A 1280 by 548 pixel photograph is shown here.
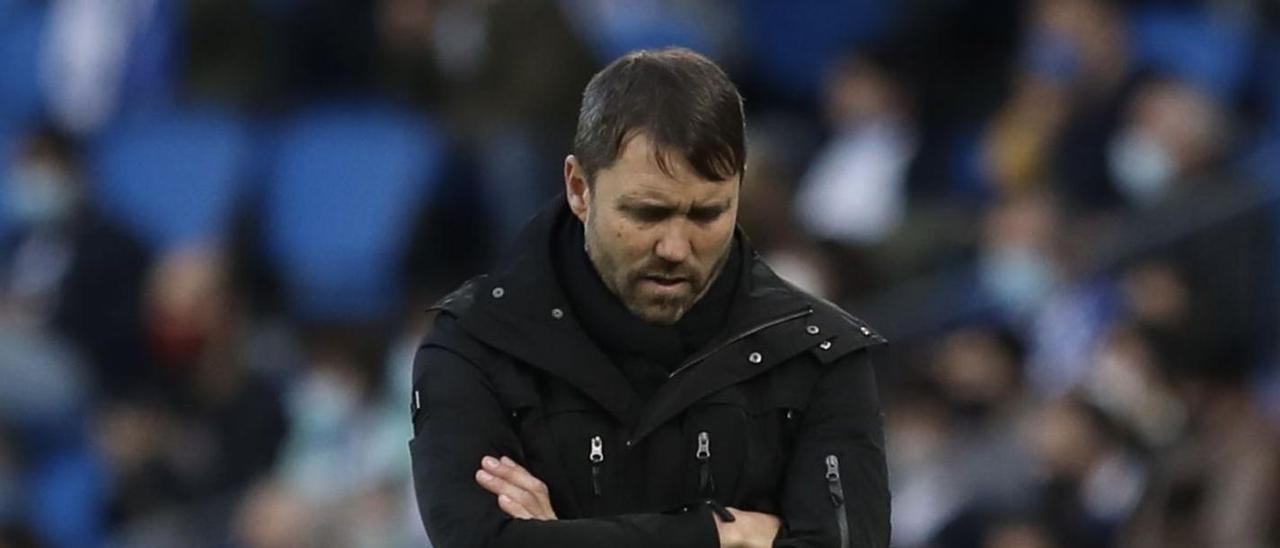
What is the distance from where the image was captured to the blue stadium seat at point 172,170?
505 inches

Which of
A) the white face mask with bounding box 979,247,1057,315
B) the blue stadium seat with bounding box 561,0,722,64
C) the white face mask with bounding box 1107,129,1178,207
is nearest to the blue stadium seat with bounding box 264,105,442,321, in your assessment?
the blue stadium seat with bounding box 561,0,722,64

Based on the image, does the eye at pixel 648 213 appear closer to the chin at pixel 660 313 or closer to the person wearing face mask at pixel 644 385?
the person wearing face mask at pixel 644 385

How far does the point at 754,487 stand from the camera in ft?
13.8

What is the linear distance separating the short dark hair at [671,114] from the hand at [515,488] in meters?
0.44

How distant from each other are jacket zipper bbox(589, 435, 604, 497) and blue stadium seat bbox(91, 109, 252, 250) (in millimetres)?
8639

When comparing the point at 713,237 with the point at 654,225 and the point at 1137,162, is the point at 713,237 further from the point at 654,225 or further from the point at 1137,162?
the point at 1137,162

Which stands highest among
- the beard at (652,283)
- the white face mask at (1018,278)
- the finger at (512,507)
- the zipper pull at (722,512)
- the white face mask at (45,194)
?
the white face mask at (45,194)

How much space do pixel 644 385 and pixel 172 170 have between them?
9.20m

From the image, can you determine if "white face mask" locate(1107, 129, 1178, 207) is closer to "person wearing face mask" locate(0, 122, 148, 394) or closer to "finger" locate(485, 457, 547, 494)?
Result: "person wearing face mask" locate(0, 122, 148, 394)

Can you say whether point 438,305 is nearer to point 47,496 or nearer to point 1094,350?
point 1094,350

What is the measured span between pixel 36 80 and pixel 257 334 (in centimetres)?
227

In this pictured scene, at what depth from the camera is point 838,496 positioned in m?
4.13

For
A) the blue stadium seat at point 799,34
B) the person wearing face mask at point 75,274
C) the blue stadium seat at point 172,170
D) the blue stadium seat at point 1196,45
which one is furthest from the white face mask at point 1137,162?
the blue stadium seat at point 172,170

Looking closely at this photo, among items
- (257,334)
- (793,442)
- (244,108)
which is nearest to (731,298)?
(793,442)
